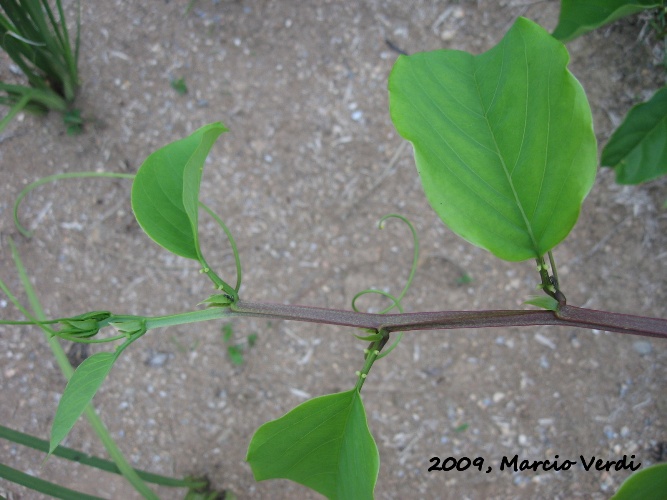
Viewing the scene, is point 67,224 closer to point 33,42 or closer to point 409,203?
point 33,42

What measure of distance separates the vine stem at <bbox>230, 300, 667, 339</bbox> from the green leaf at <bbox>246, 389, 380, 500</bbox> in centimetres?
10

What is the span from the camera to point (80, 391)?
588 mm

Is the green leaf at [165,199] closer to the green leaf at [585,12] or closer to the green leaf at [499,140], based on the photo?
the green leaf at [499,140]

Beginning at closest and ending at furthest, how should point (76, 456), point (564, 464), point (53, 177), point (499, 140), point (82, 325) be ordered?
point (82, 325) → point (499, 140) → point (76, 456) → point (53, 177) → point (564, 464)

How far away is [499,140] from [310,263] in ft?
2.82

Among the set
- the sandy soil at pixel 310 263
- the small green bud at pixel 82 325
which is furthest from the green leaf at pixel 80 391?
the sandy soil at pixel 310 263

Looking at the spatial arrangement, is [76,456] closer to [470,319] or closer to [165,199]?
[165,199]

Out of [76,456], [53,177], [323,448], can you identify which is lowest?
[76,456]

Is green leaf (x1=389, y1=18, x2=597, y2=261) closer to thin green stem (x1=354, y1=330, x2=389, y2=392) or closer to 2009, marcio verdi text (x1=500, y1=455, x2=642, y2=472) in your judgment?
thin green stem (x1=354, y1=330, x2=389, y2=392)

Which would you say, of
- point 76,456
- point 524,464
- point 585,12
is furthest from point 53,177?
point 524,464

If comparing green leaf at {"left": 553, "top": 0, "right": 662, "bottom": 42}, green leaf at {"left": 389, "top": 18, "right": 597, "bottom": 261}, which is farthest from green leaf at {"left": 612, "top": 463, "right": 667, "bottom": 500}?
green leaf at {"left": 553, "top": 0, "right": 662, "bottom": 42}

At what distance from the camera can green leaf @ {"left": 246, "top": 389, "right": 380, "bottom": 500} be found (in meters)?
0.66

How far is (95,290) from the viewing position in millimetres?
1498

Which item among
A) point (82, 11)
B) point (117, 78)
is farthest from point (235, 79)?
point (82, 11)
